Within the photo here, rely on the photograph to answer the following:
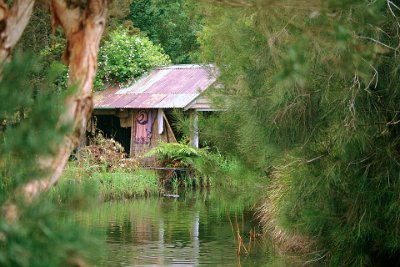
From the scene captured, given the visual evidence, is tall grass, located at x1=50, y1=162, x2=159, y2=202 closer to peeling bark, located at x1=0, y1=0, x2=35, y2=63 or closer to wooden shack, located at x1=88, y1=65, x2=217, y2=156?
wooden shack, located at x1=88, y1=65, x2=217, y2=156

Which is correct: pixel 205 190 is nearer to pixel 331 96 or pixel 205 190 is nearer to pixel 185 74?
pixel 185 74

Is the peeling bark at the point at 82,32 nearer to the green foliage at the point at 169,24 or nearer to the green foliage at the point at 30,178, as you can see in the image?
the green foliage at the point at 30,178

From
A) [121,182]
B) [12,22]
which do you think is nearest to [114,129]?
[121,182]

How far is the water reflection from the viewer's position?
16.2 m

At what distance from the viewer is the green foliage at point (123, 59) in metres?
31.8

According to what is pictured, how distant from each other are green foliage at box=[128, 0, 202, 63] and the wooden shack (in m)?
7.90

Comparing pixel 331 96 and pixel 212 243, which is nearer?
pixel 331 96

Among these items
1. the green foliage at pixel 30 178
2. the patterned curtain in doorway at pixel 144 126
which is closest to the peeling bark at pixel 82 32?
the green foliage at pixel 30 178

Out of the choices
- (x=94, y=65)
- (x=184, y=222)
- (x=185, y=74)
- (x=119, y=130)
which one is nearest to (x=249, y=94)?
(x=184, y=222)

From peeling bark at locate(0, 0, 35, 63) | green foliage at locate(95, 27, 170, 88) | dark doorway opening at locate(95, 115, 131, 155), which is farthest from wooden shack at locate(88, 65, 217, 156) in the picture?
peeling bark at locate(0, 0, 35, 63)

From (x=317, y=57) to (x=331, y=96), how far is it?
801 millimetres

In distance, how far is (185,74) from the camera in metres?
31.3

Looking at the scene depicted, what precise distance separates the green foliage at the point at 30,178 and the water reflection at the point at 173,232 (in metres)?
10.3

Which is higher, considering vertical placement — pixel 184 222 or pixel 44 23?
pixel 44 23
